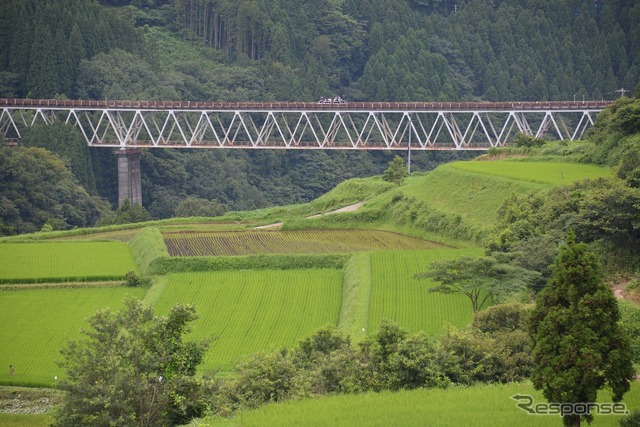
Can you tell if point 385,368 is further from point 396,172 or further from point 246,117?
point 246,117

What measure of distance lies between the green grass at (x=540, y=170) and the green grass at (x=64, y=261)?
17.4 m

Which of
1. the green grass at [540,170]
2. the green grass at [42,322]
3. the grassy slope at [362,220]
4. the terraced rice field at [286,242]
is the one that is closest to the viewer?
the green grass at [42,322]

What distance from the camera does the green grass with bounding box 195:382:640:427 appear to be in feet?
72.6

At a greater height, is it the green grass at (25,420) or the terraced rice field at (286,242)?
the green grass at (25,420)

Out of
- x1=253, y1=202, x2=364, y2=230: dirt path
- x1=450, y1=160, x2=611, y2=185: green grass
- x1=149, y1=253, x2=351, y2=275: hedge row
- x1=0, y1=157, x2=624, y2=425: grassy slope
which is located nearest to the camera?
x1=0, y1=157, x2=624, y2=425: grassy slope

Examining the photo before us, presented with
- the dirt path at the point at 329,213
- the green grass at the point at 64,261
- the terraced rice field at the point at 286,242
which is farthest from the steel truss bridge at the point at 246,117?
the green grass at the point at 64,261

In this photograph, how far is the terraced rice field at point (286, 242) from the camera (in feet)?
167

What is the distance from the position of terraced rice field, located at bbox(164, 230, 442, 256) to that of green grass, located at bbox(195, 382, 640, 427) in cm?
2532

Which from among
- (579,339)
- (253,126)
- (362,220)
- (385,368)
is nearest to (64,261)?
(362,220)

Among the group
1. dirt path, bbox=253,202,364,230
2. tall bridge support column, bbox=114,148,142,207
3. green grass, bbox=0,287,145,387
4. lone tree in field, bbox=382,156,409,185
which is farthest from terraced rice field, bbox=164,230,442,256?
tall bridge support column, bbox=114,148,142,207

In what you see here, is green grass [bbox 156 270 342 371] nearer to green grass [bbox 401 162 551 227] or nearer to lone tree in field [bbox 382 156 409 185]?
green grass [bbox 401 162 551 227]

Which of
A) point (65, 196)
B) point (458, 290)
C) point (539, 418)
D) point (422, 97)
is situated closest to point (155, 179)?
point (65, 196)

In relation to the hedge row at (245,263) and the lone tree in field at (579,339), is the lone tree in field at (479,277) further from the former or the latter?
the lone tree in field at (579,339)

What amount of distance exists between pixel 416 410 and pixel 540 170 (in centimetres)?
3445
